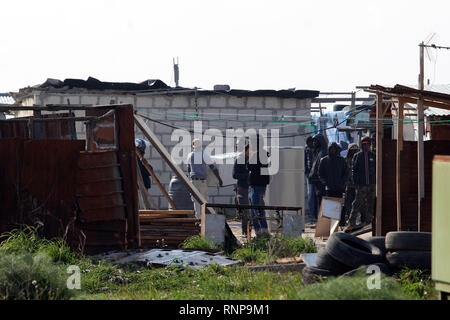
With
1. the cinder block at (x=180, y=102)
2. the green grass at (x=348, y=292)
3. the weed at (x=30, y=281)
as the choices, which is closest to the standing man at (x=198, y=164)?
the cinder block at (x=180, y=102)

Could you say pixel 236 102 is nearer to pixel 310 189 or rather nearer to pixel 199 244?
pixel 310 189

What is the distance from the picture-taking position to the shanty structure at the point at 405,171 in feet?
33.7

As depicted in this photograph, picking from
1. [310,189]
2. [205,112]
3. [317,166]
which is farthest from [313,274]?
[205,112]

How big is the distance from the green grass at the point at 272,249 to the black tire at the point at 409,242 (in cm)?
203

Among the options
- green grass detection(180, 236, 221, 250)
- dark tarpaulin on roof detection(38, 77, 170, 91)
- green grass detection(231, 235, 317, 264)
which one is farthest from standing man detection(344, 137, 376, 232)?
dark tarpaulin on roof detection(38, 77, 170, 91)

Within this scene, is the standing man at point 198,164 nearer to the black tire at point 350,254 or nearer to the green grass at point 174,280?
the green grass at point 174,280

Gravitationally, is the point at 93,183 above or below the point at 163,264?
above

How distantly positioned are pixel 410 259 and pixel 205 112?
40.1 feet

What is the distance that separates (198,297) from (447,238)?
2.48m

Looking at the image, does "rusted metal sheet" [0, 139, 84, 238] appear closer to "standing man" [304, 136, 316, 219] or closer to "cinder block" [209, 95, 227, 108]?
"standing man" [304, 136, 316, 219]

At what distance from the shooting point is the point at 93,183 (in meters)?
10.8

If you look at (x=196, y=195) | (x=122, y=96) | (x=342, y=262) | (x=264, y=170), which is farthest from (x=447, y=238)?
(x=122, y=96)

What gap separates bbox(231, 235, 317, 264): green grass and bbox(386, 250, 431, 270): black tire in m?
2.09

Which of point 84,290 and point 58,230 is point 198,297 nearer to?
point 84,290
